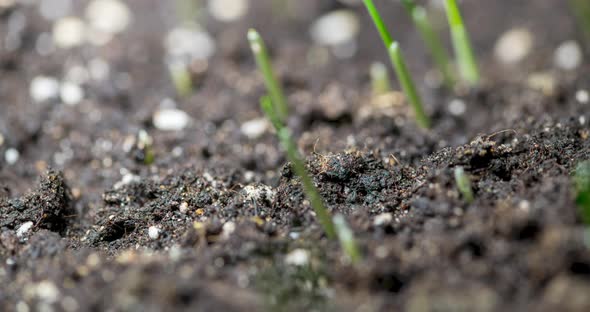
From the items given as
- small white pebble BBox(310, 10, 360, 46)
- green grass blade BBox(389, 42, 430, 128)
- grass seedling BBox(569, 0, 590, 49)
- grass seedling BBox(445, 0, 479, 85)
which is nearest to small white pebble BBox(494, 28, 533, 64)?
grass seedling BBox(569, 0, 590, 49)

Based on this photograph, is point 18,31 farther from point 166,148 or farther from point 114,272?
point 114,272

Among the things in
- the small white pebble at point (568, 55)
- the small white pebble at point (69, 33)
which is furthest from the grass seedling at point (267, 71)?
the small white pebble at point (568, 55)

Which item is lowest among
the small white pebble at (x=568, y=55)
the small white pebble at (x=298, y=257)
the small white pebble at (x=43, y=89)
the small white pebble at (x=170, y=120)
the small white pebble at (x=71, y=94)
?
the small white pebble at (x=298, y=257)

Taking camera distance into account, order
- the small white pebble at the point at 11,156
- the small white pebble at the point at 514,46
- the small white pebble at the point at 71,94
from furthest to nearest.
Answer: the small white pebble at the point at 514,46, the small white pebble at the point at 71,94, the small white pebble at the point at 11,156

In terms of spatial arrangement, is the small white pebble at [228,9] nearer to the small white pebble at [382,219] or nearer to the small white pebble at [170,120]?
the small white pebble at [170,120]

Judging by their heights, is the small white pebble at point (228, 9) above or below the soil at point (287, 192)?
above

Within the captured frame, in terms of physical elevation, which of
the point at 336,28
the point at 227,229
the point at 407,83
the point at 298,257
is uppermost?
the point at 336,28

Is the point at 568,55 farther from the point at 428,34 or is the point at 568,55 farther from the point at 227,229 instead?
the point at 227,229

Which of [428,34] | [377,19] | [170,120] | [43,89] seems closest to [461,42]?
[428,34]
